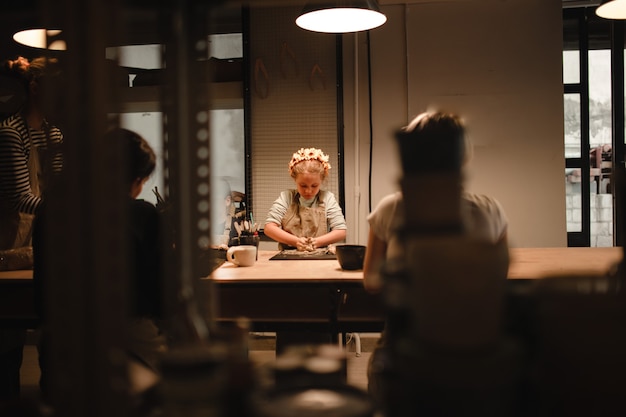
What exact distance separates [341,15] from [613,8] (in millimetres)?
1445

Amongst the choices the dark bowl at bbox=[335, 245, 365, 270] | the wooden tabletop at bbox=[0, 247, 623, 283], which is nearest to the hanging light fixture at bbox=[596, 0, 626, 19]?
the wooden tabletop at bbox=[0, 247, 623, 283]

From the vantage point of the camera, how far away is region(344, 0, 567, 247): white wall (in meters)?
5.01

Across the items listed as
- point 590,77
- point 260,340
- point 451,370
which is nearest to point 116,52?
point 451,370

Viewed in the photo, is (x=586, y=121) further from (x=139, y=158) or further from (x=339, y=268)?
(x=139, y=158)

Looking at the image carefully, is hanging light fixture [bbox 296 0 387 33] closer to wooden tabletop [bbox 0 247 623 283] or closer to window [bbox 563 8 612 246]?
wooden tabletop [bbox 0 247 623 283]

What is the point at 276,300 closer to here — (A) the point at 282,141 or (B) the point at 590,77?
(A) the point at 282,141

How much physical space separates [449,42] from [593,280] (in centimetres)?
466

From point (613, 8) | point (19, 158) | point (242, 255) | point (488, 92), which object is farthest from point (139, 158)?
point (488, 92)

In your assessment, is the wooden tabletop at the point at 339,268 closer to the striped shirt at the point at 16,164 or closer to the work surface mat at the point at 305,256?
the work surface mat at the point at 305,256

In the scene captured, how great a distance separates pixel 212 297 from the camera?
1.11 meters

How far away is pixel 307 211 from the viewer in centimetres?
455

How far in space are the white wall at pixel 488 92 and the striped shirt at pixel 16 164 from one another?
297cm

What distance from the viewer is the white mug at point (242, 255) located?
3.08 metres

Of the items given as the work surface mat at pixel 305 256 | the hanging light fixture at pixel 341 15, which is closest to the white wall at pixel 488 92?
the work surface mat at pixel 305 256
